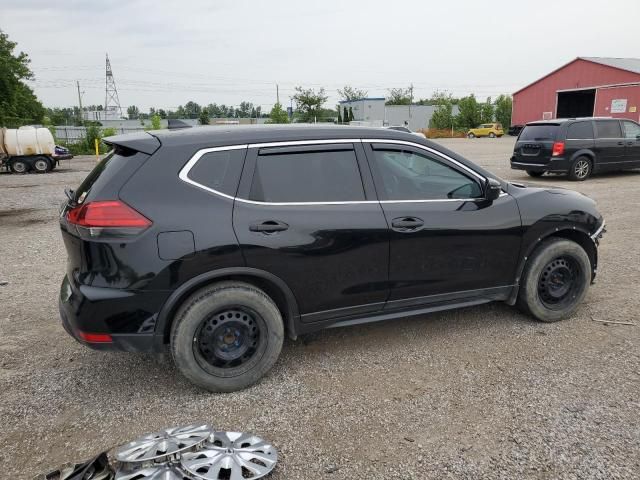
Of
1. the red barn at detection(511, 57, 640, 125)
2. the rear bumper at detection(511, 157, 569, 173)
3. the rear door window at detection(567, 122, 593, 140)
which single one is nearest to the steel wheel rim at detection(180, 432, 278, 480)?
the rear bumper at detection(511, 157, 569, 173)

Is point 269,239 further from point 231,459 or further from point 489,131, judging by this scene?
point 489,131

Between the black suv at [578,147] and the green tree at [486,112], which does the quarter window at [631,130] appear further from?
the green tree at [486,112]

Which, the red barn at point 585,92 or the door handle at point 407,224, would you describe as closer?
the door handle at point 407,224

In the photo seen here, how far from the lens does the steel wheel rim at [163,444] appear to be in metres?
2.51

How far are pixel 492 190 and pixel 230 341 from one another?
7.54 feet

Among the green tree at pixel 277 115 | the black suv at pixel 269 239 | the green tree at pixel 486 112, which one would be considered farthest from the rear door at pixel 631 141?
the green tree at pixel 486 112

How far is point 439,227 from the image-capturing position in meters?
3.73

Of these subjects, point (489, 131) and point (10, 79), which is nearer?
point (10, 79)

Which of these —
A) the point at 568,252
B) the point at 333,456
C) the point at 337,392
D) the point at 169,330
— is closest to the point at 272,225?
the point at 169,330

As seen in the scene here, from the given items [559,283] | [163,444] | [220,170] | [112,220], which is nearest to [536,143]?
[559,283]

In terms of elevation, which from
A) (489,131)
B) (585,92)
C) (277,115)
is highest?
(585,92)

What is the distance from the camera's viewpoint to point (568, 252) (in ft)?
14.0

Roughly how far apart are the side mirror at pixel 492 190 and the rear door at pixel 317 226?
96 centimetres

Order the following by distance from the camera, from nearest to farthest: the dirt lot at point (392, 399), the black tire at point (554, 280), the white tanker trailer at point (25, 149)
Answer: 1. the dirt lot at point (392, 399)
2. the black tire at point (554, 280)
3. the white tanker trailer at point (25, 149)
